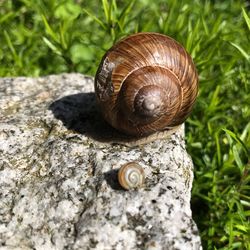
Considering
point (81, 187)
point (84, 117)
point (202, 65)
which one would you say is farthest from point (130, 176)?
point (202, 65)

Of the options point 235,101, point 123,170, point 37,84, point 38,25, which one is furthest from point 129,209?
point 38,25

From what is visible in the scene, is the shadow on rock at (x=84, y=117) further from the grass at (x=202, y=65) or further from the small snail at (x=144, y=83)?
the grass at (x=202, y=65)

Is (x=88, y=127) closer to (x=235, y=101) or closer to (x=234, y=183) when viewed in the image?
(x=234, y=183)

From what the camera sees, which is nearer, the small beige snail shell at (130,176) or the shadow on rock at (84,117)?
the small beige snail shell at (130,176)

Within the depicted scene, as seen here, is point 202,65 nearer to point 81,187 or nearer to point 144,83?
point 144,83

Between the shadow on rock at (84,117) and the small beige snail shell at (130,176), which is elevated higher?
the small beige snail shell at (130,176)

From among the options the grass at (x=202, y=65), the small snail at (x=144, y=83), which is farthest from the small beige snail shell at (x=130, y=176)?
the grass at (x=202, y=65)

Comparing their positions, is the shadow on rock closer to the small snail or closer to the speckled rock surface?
the speckled rock surface
